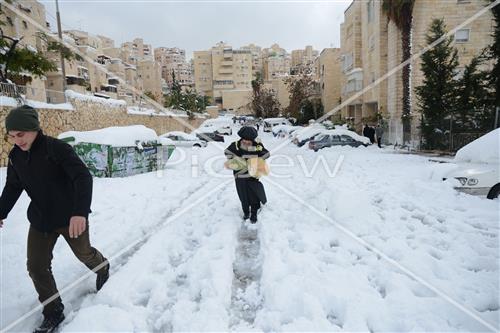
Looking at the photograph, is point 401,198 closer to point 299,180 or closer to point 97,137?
point 299,180

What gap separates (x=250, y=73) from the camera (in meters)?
120

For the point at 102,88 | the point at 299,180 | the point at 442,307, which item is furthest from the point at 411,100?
the point at 102,88

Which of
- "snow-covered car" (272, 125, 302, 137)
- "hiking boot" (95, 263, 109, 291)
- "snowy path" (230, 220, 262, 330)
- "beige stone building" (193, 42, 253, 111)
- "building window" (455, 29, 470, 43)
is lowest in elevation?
"snowy path" (230, 220, 262, 330)

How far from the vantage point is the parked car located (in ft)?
63.0

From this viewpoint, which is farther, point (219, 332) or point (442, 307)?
point (442, 307)

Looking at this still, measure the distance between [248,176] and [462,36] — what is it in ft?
79.8

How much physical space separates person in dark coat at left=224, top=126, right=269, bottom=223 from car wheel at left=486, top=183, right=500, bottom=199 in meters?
4.42

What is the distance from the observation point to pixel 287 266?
3963 mm

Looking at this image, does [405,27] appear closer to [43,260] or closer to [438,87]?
[438,87]

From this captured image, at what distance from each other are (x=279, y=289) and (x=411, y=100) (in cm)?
2342

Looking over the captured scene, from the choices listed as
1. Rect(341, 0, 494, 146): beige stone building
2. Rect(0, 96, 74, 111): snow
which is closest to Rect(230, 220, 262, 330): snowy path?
Rect(0, 96, 74, 111): snow

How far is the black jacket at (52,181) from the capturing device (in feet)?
9.18

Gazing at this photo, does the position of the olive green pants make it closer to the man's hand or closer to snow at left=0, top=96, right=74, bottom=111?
the man's hand

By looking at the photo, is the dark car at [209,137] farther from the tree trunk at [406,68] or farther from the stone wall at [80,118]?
the tree trunk at [406,68]
